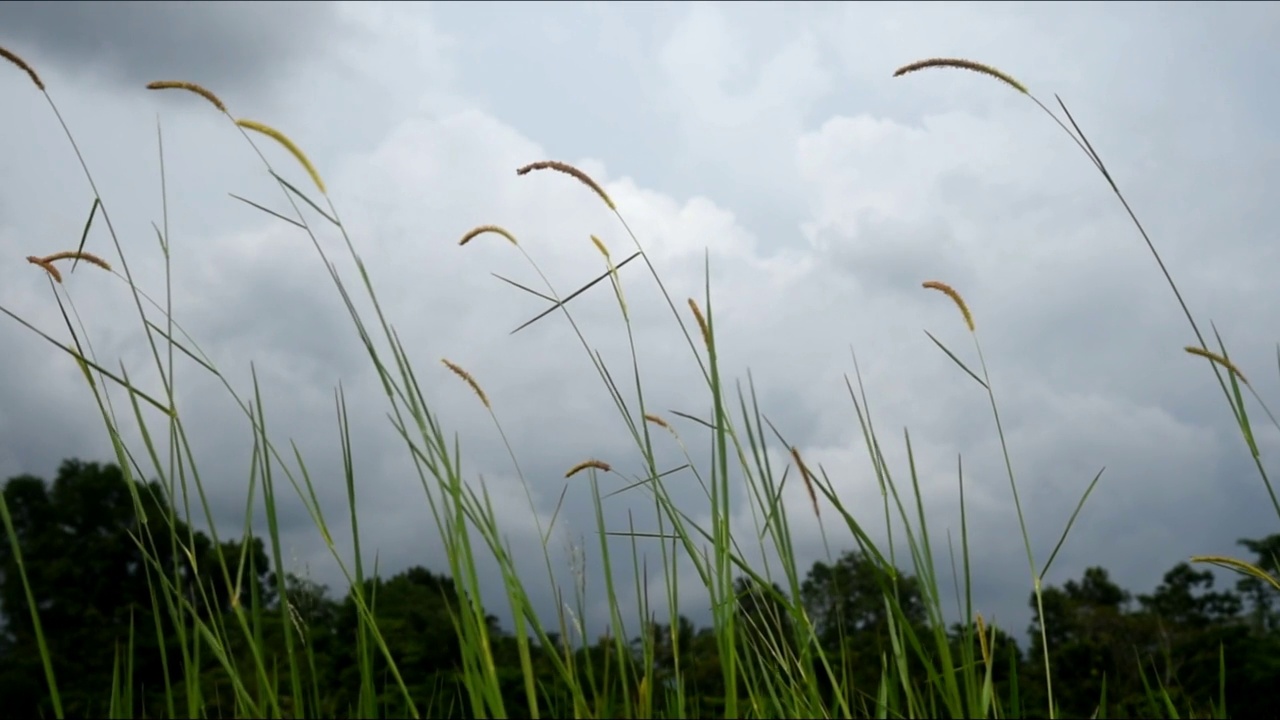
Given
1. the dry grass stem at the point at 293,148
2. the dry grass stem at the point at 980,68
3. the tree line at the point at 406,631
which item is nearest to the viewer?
the dry grass stem at the point at 293,148

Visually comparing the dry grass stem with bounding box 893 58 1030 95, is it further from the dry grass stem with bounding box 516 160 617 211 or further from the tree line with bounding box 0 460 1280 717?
the tree line with bounding box 0 460 1280 717

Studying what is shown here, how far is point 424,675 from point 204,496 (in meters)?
19.4

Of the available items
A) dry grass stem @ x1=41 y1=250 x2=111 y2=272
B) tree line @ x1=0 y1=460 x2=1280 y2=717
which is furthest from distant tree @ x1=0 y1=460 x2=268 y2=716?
dry grass stem @ x1=41 y1=250 x2=111 y2=272

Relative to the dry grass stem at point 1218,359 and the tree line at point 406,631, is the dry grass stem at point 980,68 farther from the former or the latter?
the tree line at point 406,631

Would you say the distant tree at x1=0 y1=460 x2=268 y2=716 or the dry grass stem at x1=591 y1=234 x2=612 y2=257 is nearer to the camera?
the dry grass stem at x1=591 y1=234 x2=612 y2=257

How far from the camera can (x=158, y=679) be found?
25062 millimetres

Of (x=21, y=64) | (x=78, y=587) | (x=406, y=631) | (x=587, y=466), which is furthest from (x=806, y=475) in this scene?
(x=78, y=587)

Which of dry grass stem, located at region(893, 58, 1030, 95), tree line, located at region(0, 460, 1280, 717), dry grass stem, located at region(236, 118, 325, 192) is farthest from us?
tree line, located at region(0, 460, 1280, 717)

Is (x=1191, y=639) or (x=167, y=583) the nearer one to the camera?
(x=167, y=583)

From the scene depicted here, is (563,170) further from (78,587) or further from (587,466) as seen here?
(78,587)

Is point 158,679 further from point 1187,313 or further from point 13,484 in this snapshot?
point 1187,313

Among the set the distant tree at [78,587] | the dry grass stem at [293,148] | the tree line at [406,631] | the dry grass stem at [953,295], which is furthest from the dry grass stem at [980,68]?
the distant tree at [78,587]

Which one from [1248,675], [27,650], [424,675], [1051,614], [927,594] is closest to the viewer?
[927,594]

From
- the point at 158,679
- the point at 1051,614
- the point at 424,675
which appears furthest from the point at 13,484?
the point at 1051,614
